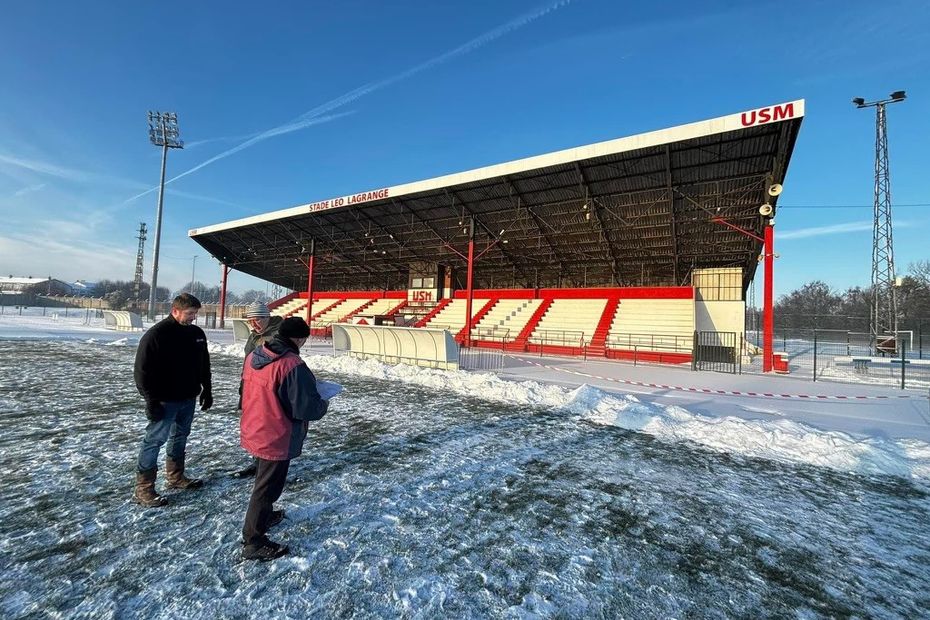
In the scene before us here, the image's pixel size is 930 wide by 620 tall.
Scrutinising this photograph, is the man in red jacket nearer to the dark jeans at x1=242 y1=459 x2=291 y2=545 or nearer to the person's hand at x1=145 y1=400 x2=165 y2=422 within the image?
the dark jeans at x1=242 y1=459 x2=291 y2=545

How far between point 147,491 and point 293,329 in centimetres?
218

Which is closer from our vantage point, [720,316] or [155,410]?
[155,410]

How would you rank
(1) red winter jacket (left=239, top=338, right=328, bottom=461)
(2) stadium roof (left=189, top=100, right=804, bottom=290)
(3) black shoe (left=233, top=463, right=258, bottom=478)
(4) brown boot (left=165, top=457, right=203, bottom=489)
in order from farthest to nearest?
1. (2) stadium roof (left=189, top=100, right=804, bottom=290)
2. (3) black shoe (left=233, top=463, right=258, bottom=478)
3. (4) brown boot (left=165, top=457, right=203, bottom=489)
4. (1) red winter jacket (left=239, top=338, right=328, bottom=461)

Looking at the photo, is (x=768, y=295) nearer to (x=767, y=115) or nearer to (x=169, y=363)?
(x=767, y=115)

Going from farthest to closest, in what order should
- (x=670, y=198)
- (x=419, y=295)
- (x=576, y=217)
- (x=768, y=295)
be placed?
1. (x=419, y=295)
2. (x=576, y=217)
3. (x=670, y=198)
4. (x=768, y=295)

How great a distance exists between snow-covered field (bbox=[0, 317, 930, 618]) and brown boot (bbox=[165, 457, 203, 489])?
0.19m

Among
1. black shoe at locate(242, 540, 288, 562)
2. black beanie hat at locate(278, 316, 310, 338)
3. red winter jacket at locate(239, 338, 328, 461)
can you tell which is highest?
black beanie hat at locate(278, 316, 310, 338)

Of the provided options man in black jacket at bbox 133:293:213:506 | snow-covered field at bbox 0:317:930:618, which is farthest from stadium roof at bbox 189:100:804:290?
man in black jacket at bbox 133:293:213:506

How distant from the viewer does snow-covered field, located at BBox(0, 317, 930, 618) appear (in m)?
2.27

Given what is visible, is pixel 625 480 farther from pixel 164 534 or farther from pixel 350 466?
pixel 164 534

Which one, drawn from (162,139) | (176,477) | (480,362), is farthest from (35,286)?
(176,477)

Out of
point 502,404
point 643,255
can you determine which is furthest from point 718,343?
point 502,404

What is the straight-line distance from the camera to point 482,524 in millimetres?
3121

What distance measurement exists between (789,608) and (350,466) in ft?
12.6
